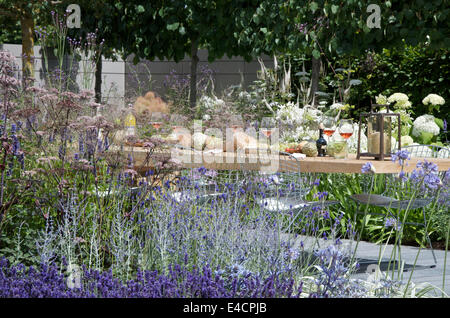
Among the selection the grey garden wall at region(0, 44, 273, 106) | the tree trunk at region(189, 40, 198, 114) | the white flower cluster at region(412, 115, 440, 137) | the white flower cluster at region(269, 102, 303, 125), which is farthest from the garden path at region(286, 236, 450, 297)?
the grey garden wall at region(0, 44, 273, 106)

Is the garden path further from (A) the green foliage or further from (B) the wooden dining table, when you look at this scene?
(A) the green foliage

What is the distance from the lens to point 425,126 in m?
6.03

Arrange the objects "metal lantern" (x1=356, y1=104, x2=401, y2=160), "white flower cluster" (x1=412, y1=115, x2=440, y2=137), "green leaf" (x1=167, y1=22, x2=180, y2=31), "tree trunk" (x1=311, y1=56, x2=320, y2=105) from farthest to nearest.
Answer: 1. "green leaf" (x1=167, y1=22, x2=180, y2=31)
2. "tree trunk" (x1=311, y1=56, x2=320, y2=105)
3. "white flower cluster" (x1=412, y1=115, x2=440, y2=137)
4. "metal lantern" (x1=356, y1=104, x2=401, y2=160)

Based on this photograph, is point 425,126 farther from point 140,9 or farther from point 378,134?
point 140,9

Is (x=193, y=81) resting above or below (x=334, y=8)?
below

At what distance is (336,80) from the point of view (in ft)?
29.3

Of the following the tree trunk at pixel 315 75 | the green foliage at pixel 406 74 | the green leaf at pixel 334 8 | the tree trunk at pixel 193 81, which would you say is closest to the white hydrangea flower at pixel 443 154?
the green foliage at pixel 406 74

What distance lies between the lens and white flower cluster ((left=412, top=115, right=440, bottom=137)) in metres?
6.01

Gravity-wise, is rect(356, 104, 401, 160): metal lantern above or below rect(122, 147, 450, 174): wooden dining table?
above

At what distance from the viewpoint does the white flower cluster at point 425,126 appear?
601 cm

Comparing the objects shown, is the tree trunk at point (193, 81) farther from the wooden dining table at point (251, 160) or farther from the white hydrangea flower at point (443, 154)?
the wooden dining table at point (251, 160)

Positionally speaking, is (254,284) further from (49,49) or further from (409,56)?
(49,49)

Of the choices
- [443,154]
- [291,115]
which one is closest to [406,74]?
[291,115]

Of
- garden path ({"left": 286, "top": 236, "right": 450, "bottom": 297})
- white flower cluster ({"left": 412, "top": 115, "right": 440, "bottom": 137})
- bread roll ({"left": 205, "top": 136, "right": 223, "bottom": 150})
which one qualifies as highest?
white flower cluster ({"left": 412, "top": 115, "right": 440, "bottom": 137})
